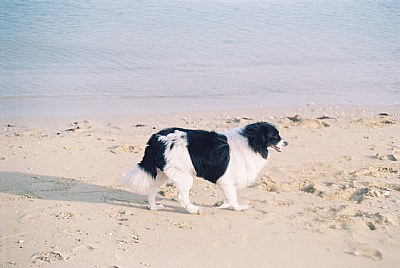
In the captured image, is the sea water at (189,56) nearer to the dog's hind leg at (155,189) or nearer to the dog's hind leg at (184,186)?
the dog's hind leg at (155,189)

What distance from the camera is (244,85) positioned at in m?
12.4

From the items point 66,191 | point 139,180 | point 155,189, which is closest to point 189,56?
point 66,191

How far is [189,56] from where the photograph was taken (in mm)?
14562

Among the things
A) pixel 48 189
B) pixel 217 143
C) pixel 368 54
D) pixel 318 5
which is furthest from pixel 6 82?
pixel 318 5

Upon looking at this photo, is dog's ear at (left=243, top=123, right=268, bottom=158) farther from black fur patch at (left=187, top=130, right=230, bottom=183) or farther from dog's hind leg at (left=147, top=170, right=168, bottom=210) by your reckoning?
dog's hind leg at (left=147, top=170, right=168, bottom=210)

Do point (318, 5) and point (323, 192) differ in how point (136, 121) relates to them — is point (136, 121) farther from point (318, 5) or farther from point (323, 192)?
point (318, 5)

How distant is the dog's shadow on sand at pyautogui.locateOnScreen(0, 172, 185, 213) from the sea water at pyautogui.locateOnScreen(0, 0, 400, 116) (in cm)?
356

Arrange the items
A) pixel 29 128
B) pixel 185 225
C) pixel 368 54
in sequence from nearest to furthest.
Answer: pixel 185 225 < pixel 29 128 < pixel 368 54

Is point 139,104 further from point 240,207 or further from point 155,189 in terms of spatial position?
point 240,207

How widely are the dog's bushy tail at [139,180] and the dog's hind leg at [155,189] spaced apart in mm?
76

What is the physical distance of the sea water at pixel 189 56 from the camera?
11578 mm

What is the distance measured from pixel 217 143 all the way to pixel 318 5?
58.6 feet

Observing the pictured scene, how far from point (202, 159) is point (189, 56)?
8793 millimetres

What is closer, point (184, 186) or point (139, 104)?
point (184, 186)
